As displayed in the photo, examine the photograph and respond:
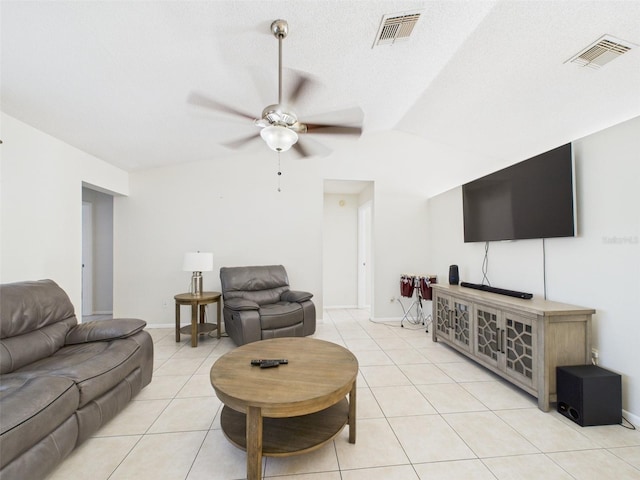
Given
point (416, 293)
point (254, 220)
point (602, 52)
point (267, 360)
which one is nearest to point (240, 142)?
point (267, 360)

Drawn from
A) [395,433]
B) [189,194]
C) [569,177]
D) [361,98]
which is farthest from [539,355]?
[189,194]

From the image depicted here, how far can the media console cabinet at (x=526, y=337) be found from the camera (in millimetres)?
2111

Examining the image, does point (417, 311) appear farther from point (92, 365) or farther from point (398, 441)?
point (92, 365)

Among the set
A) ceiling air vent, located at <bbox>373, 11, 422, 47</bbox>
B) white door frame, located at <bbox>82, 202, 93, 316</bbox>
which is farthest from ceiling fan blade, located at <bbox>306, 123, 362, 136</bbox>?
white door frame, located at <bbox>82, 202, 93, 316</bbox>

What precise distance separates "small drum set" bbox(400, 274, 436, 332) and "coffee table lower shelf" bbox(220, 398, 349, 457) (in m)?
2.77

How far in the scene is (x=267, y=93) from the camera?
8.70ft

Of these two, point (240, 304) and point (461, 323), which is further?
point (240, 304)

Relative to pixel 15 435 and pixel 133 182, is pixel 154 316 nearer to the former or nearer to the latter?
pixel 133 182

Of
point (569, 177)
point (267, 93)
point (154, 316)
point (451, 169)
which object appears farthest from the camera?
point (451, 169)

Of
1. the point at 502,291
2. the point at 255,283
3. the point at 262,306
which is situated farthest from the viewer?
the point at 255,283

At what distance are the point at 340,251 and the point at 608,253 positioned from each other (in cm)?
412

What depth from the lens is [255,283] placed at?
405 centimetres

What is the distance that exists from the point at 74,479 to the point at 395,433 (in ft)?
6.09

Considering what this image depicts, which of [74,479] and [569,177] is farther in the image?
[569,177]
